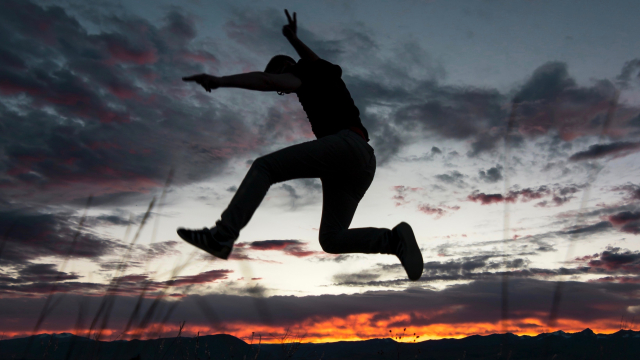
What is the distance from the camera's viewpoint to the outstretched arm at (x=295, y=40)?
12.1 ft

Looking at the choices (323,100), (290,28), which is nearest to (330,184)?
(323,100)

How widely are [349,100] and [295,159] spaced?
0.84 m

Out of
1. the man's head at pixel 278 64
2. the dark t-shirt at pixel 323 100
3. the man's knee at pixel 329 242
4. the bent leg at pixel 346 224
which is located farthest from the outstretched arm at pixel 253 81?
the man's knee at pixel 329 242

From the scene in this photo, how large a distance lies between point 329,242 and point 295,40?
76.1 inches

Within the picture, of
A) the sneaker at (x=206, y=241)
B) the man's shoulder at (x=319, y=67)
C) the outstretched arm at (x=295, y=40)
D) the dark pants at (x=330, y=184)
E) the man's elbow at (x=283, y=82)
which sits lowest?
the sneaker at (x=206, y=241)

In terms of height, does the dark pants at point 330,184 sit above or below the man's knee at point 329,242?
above

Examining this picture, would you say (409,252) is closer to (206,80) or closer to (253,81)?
(253,81)

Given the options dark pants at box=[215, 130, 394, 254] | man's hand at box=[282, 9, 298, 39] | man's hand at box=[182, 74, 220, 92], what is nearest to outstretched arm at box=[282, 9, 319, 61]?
man's hand at box=[282, 9, 298, 39]


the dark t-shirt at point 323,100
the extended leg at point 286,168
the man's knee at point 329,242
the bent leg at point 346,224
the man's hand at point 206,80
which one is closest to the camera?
the man's hand at point 206,80

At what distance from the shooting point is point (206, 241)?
3.02 meters

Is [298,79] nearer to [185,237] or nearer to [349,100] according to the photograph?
[349,100]

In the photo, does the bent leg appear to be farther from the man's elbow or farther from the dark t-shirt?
the man's elbow

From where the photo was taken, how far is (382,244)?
3.57m

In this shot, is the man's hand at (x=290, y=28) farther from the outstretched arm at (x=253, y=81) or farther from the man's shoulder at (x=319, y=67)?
the outstretched arm at (x=253, y=81)
